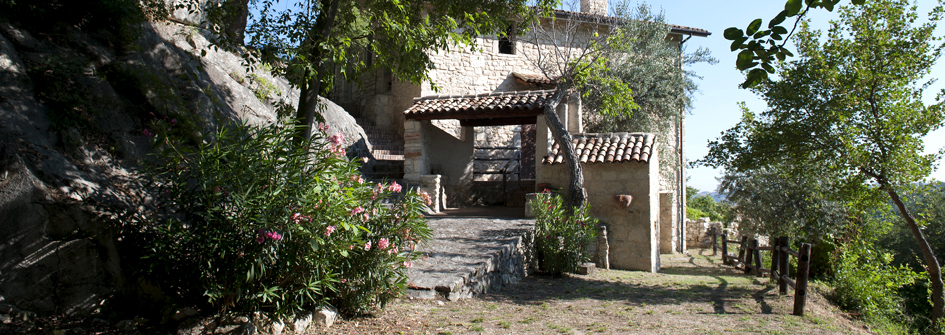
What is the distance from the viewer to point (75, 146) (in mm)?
4352

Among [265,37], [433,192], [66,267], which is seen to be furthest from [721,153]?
[66,267]

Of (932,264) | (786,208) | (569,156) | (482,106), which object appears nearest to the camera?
(932,264)

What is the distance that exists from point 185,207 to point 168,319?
2.61 ft

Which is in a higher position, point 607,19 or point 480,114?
point 607,19

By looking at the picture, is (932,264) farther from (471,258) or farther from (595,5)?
(595,5)

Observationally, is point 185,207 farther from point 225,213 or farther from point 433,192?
point 433,192

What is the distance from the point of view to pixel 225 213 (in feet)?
11.4

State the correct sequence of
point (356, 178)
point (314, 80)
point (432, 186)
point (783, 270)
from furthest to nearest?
1. point (432, 186)
2. point (783, 270)
3. point (314, 80)
4. point (356, 178)

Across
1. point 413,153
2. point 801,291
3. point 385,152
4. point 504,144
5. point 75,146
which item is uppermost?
point 504,144

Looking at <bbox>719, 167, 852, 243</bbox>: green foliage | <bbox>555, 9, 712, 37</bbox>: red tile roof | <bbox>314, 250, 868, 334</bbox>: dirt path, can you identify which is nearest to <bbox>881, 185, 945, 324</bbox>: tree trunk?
<bbox>314, 250, 868, 334</bbox>: dirt path

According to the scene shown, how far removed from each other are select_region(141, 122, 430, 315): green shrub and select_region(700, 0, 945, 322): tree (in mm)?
8960

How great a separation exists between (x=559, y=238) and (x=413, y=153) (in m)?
4.72

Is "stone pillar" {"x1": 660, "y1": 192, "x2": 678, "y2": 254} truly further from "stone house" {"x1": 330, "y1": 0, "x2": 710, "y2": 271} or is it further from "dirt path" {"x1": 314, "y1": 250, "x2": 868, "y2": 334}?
"dirt path" {"x1": 314, "y1": 250, "x2": 868, "y2": 334}

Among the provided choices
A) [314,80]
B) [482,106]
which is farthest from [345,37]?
[482,106]
